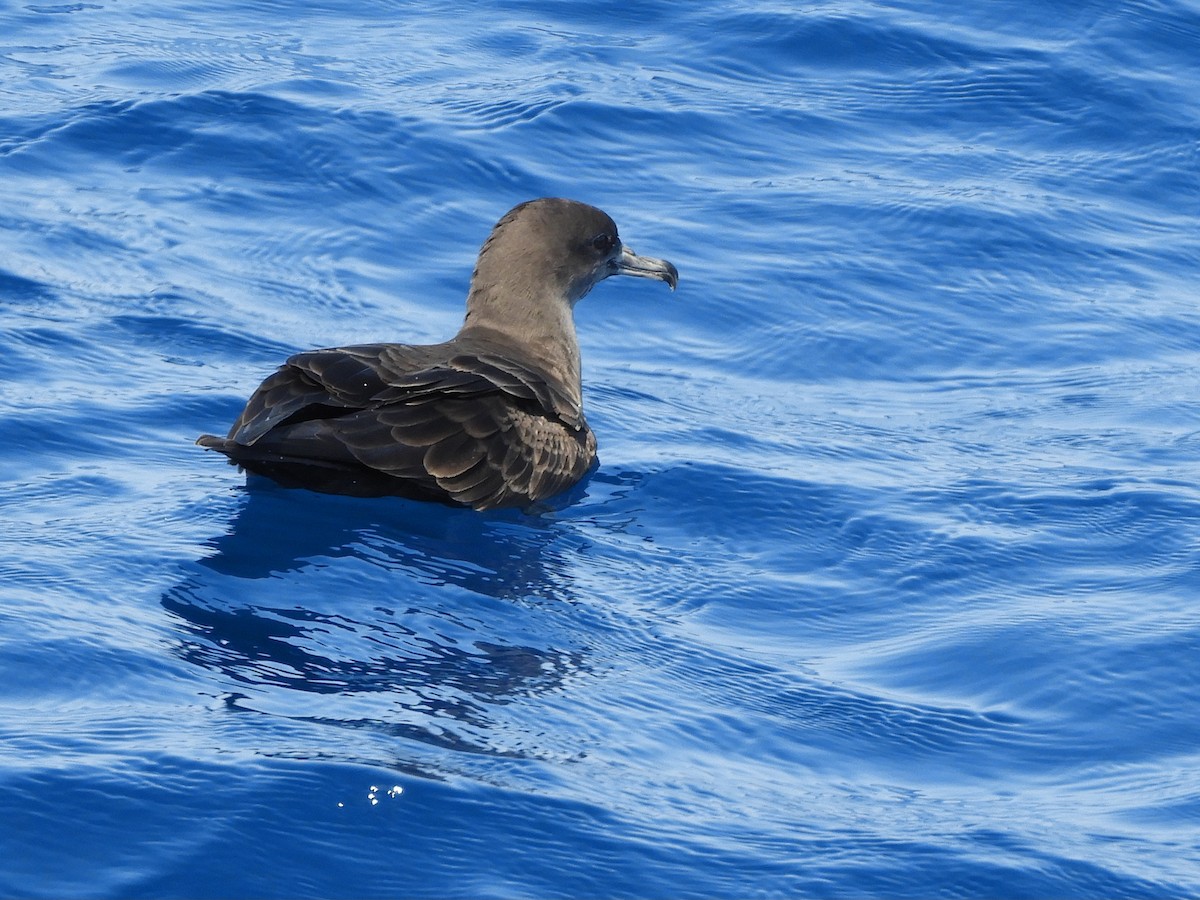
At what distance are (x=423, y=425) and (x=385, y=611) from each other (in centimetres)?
85

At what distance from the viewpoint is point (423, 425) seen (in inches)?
252

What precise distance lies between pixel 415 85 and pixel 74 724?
7.00 m

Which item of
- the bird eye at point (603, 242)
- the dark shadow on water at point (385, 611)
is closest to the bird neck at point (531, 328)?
the bird eye at point (603, 242)

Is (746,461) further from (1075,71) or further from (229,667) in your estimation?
(1075,71)

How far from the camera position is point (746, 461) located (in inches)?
298

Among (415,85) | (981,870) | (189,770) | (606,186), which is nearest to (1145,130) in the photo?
(606,186)

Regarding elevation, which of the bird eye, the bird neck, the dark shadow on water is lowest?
the dark shadow on water

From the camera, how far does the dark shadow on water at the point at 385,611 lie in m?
5.09

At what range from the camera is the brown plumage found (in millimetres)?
6238

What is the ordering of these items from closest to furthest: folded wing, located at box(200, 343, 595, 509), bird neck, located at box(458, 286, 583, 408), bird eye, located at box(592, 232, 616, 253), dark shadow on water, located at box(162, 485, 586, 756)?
1. dark shadow on water, located at box(162, 485, 586, 756)
2. folded wing, located at box(200, 343, 595, 509)
3. bird neck, located at box(458, 286, 583, 408)
4. bird eye, located at box(592, 232, 616, 253)

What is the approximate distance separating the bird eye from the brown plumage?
636mm

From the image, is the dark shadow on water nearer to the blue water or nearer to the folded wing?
the blue water

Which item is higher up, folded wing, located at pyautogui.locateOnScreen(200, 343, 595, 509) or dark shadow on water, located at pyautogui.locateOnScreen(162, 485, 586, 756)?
folded wing, located at pyautogui.locateOnScreen(200, 343, 595, 509)

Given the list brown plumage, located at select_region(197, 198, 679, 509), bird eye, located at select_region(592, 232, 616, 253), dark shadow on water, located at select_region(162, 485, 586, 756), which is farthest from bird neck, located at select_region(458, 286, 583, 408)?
dark shadow on water, located at select_region(162, 485, 586, 756)
